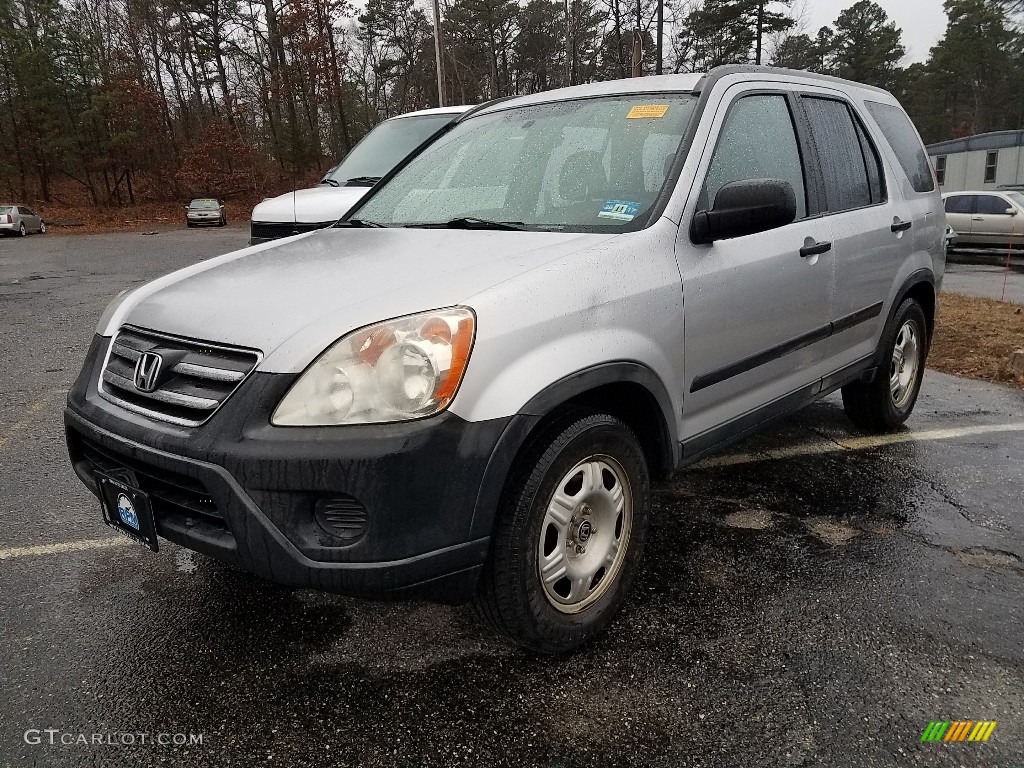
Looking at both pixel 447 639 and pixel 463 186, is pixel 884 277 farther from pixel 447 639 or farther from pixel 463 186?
pixel 447 639

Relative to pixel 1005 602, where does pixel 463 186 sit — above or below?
above

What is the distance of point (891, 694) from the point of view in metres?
2.30

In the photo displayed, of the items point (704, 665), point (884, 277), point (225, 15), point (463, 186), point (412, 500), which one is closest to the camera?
point (412, 500)

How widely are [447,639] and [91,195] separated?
46.4m

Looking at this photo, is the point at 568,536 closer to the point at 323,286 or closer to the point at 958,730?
the point at 323,286

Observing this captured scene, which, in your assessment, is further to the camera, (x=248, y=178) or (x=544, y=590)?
(x=248, y=178)

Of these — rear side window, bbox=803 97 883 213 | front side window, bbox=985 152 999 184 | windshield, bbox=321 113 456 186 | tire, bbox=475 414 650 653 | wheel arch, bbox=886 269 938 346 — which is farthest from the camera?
front side window, bbox=985 152 999 184

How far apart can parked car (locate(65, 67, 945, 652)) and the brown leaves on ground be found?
10.8 feet

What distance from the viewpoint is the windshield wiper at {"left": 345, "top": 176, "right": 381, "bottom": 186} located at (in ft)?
25.8

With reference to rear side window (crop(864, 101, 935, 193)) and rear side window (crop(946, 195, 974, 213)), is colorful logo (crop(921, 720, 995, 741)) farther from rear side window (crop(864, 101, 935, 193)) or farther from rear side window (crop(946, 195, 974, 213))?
rear side window (crop(946, 195, 974, 213))

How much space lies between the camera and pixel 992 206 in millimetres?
17500

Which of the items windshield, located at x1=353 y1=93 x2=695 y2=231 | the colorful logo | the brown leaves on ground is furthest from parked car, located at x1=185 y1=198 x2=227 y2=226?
the colorful logo

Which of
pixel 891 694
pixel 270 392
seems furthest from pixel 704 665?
pixel 270 392

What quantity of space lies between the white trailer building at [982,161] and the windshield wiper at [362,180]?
25.7m
